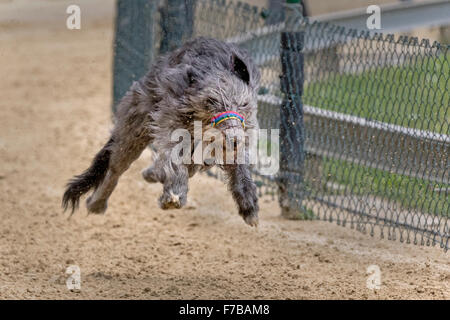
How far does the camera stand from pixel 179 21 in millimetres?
6984

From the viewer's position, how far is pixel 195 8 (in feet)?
23.3

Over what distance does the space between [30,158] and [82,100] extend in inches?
86.1

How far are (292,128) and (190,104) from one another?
1.66 m

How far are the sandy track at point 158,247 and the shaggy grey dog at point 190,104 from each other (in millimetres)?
637

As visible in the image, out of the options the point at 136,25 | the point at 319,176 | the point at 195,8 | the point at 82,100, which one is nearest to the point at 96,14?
the point at 82,100

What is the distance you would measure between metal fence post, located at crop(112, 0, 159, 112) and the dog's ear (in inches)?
117

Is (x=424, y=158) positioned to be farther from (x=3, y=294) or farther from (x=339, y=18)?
(x=3, y=294)

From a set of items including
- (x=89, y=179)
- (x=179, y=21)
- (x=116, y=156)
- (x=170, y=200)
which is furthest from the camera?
(x=179, y=21)

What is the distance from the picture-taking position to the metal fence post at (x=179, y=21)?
6.97 metres

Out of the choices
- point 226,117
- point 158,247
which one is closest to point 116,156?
point 158,247

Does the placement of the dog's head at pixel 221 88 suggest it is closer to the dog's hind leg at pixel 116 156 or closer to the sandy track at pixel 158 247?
the dog's hind leg at pixel 116 156

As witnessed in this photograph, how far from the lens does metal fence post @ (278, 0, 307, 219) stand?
621 centimetres

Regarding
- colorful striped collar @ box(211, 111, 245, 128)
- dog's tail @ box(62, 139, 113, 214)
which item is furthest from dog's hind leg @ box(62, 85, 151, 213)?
colorful striped collar @ box(211, 111, 245, 128)

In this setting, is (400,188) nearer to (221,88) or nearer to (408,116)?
(408,116)
